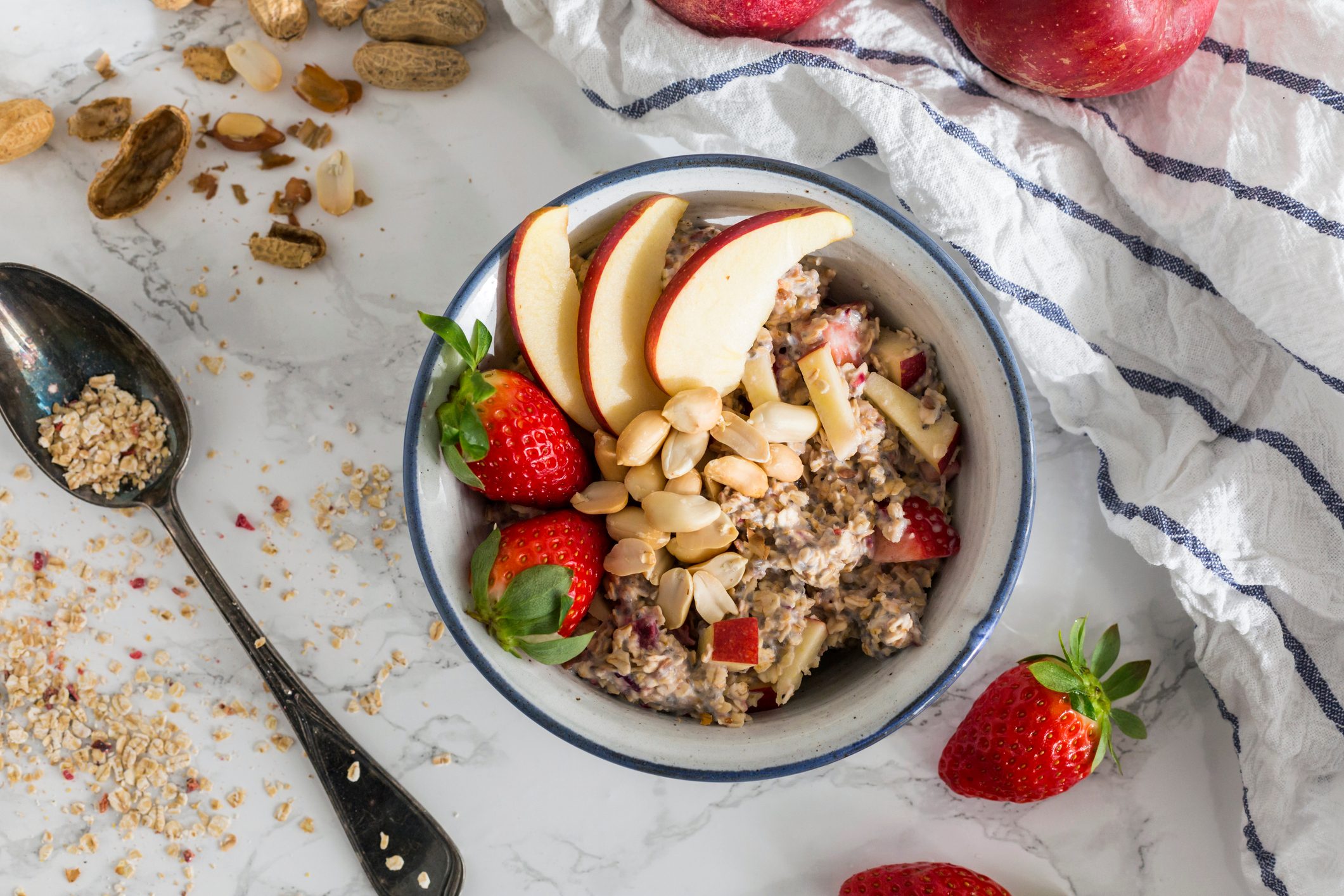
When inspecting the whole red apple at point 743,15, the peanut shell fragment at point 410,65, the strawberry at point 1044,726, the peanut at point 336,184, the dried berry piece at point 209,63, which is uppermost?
the whole red apple at point 743,15

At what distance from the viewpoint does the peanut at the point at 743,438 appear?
978 millimetres

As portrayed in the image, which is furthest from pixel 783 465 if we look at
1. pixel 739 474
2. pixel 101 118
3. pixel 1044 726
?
pixel 101 118

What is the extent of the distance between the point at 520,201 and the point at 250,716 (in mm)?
744

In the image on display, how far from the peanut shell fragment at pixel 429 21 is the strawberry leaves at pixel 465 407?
1.53 feet

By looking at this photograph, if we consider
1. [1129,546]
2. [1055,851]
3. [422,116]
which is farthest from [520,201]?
[1055,851]

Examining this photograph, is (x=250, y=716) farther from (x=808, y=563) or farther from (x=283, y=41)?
(x=283, y=41)

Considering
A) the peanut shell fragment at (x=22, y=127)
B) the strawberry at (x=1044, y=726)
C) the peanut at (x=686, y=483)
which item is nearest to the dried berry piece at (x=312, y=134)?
the peanut shell fragment at (x=22, y=127)

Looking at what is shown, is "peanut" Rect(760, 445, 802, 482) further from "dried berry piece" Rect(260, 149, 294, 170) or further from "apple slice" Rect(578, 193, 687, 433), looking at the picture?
"dried berry piece" Rect(260, 149, 294, 170)

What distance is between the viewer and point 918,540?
103 centimetres

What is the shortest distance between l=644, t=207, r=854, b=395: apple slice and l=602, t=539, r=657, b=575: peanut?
0.16m

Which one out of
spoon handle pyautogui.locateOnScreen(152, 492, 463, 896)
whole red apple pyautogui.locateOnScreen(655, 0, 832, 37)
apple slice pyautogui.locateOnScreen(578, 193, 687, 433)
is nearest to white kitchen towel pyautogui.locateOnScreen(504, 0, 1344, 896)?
whole red apple pyautogui.locateOnScreen(655, 0, 832, 37)

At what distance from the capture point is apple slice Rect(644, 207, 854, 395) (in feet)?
3.12

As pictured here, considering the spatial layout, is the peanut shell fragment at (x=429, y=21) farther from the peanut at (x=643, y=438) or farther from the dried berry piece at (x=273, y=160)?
the peanut at (x=643, y=438)

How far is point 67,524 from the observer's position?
1.26 metres
